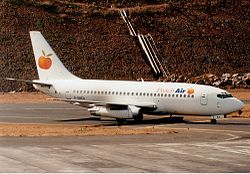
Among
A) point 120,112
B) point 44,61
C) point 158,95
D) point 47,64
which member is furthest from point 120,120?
point 44,61

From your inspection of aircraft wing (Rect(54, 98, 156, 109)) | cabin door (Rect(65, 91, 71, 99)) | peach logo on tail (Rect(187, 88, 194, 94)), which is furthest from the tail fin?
peach logo on tail (Rect(187, 88, 194, 94))

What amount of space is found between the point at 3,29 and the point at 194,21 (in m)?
26.7

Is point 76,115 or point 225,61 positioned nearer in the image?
point 76,115

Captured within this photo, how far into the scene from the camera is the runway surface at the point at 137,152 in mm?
23948

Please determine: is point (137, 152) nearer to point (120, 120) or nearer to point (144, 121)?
point (120, 120)

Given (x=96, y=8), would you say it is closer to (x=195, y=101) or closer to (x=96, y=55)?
(x=96, y=55)

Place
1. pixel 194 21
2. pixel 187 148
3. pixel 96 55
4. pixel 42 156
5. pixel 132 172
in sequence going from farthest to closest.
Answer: pixel 194 21 < pixel 96 55 < pixel 187 148 < pixel 42 156 < pixel 132 172

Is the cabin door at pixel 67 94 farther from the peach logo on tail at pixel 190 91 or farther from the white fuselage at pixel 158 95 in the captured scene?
the peach logo on tail at pixel 190 91

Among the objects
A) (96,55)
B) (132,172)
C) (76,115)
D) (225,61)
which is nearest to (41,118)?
(76,115)

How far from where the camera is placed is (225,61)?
9025 centimetres

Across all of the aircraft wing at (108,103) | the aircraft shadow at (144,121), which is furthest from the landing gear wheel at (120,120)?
the aircraft wing at (108,103)

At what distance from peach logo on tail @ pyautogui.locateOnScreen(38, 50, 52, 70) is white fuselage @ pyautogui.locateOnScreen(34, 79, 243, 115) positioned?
1.65 m

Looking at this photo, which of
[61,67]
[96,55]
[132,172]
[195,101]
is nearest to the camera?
[132,172]

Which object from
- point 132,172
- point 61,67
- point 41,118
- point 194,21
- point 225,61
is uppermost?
point 194,21
